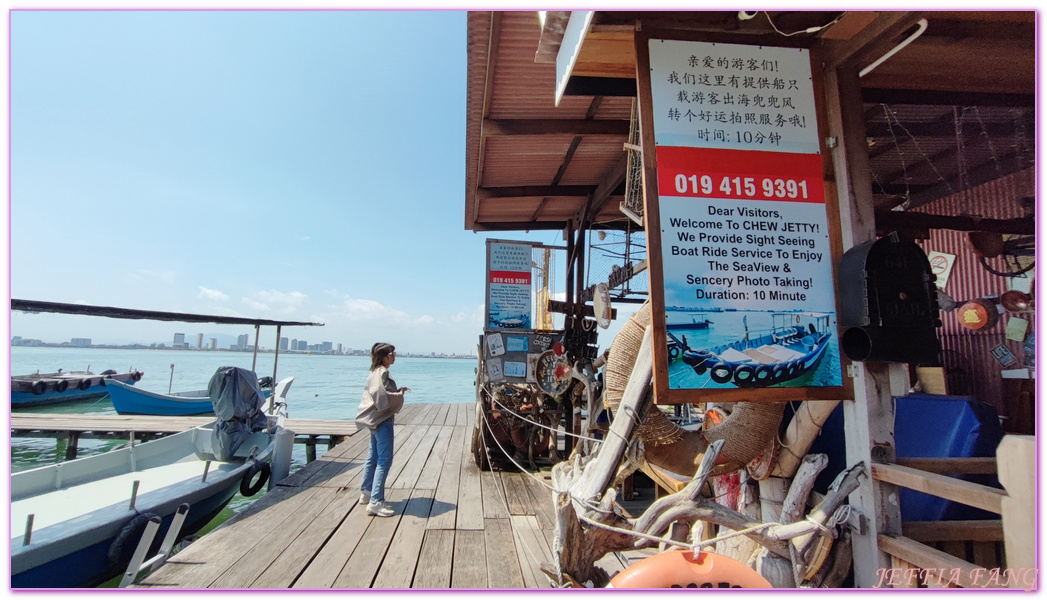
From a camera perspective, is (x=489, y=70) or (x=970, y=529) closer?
(x=970, y=529)

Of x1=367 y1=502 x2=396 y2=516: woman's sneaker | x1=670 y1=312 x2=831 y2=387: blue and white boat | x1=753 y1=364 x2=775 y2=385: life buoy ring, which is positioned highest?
x1=670 y1=312 x2=831 y2=387: blue and white boat

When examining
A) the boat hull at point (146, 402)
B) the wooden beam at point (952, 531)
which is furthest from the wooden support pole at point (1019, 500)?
the boat hull at point (146, 402)

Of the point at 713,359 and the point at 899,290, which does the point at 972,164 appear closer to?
the point at 899,290

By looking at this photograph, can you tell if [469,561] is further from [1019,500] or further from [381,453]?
[1019,500]

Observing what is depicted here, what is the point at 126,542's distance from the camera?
15.5 ft

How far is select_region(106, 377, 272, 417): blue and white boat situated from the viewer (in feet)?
51.1

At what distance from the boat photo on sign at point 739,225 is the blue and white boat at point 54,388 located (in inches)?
894

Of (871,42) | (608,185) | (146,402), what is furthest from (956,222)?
(146,402)

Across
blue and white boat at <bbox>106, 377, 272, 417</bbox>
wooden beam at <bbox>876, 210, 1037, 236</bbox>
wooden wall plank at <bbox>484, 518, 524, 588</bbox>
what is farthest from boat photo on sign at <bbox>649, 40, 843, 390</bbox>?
blue and white boat at <bbox>106, 377, 272, 417</bbox>

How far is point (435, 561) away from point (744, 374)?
9.10 ft

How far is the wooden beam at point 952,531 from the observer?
205 centimetres

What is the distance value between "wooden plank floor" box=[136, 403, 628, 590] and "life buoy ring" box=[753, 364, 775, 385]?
1.20 metres

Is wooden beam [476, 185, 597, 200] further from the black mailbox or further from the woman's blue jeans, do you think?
the black mailbox

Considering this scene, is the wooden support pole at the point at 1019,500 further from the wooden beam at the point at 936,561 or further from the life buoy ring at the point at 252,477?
the life buoy ring at the point at 252,477
